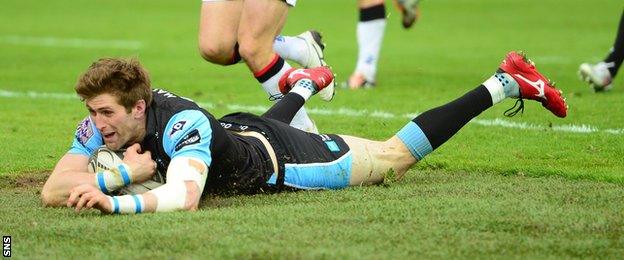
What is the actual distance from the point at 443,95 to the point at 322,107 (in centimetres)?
148

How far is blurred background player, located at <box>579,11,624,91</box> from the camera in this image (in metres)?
12.8

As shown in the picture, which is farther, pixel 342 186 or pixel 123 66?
pixel 342 186

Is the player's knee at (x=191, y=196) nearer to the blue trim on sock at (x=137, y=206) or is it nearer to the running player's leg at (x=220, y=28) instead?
the blue trim on sock at (x=137, y=206)

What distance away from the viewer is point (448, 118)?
7.69 metres

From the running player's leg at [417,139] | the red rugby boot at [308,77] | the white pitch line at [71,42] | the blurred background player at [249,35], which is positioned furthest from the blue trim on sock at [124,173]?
the white pitch line at [71,42]

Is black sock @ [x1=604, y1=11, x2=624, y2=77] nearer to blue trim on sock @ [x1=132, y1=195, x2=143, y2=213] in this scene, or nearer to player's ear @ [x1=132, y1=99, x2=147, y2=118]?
player's ear @ [x1=132, y1=99, x2=147, y2=118]

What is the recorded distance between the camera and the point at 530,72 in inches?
318

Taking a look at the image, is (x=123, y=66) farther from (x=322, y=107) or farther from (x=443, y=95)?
(x=443, y=95)

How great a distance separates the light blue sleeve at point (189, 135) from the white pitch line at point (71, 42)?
40.6 feet

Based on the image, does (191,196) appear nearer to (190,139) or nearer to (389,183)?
(190,139)

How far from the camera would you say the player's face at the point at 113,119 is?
676 cm

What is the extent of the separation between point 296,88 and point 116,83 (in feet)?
6.28

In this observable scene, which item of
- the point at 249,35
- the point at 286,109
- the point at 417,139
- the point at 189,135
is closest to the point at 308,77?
the point at 286,109

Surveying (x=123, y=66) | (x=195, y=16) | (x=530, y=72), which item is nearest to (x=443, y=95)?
(x=530, y=72)
